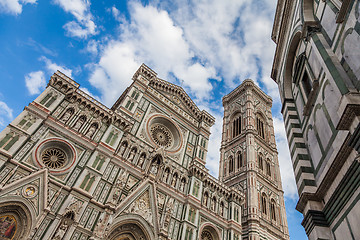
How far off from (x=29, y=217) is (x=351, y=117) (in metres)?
15.0

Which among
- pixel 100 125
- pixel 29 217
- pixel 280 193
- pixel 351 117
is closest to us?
pixel 351 117

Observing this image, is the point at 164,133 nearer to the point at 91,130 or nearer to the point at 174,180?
the point at 174,180

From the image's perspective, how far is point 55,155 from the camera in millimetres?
16141

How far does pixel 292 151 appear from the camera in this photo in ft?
27.6

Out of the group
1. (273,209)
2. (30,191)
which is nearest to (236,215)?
(273,209)

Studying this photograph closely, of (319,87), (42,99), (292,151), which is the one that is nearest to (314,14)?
(319,87)

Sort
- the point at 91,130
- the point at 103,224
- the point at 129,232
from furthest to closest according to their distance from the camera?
1. the point at 91,130
2. the point at 129,232
3. the point at 103,224

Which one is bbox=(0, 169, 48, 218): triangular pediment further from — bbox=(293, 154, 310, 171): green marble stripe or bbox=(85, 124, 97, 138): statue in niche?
bbox=(293, 154, 310, 171): green marble stripe

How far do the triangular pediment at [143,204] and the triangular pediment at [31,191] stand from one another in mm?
4598

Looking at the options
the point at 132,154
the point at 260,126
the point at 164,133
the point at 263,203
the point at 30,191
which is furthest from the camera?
the point at 260,126

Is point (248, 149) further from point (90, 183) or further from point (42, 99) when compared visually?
point (42, 99)

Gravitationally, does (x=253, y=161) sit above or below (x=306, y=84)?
above

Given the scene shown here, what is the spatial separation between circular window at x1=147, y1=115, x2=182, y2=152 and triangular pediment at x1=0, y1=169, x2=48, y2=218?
391 inches

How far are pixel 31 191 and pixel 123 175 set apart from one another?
5.96 meters
